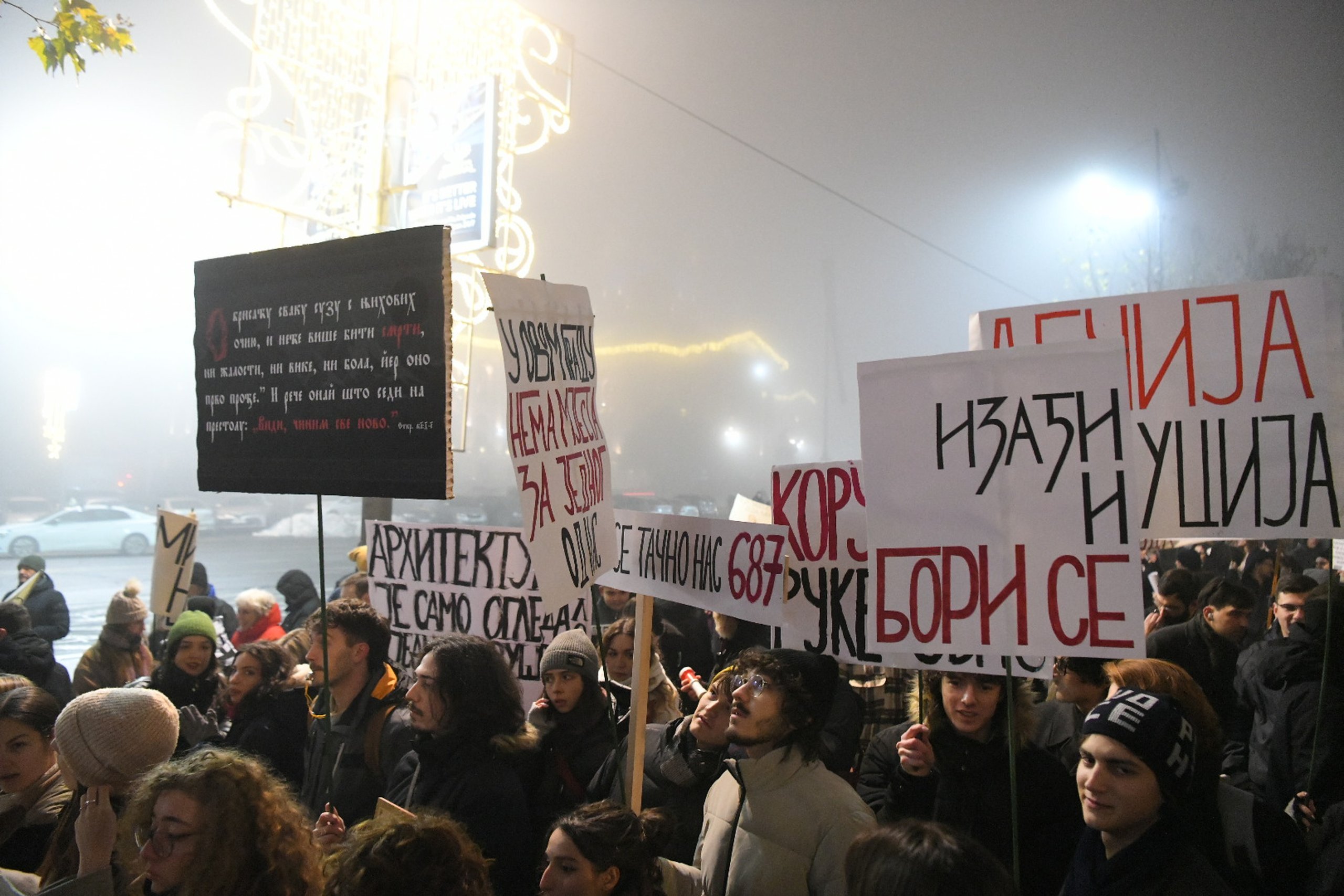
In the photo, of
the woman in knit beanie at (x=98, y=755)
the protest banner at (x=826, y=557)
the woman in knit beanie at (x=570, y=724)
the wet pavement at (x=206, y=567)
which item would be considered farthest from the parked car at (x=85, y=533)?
the protest banner at (x=826, y=557)

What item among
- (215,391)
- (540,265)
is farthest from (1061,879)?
(540,265)

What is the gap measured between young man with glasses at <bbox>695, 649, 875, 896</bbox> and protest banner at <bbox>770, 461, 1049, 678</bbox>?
14.8 inches

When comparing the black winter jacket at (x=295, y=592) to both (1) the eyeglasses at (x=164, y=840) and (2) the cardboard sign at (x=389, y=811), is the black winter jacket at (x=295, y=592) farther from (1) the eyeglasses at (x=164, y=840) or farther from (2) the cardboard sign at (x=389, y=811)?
(1) the eyeglasses at (x=164, y=840)

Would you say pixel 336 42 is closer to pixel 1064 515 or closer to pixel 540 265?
pixel 540 265

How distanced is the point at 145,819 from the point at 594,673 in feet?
4.80

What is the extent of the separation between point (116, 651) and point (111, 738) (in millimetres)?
2952

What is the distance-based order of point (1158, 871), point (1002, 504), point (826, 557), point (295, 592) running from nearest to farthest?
point (1158, 871) < point (1002, 504) < point (826, 557) < point (295, 592)

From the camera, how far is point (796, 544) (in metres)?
3.07

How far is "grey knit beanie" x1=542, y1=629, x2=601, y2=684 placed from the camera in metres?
3.12

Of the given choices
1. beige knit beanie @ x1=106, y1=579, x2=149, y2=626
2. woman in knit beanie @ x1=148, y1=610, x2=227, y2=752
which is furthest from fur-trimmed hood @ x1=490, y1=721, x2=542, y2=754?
beige knit beanie @ x1=106, y1=579, x2=149, y2=626

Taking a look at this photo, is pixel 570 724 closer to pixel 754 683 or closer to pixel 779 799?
pixel 754 683

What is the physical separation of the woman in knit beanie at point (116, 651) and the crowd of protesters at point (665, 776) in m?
1.07

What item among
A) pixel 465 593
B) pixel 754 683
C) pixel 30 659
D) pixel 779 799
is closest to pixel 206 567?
pixel 30 659

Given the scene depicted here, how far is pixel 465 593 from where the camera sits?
400cm
